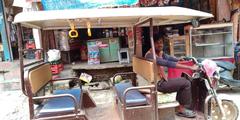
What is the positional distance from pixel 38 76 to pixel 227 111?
2799 mm

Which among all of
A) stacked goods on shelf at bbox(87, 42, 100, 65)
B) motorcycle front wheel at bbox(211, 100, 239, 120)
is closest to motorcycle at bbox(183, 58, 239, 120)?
motorcycle front wheel at bbox(211, 100, 239, 120)

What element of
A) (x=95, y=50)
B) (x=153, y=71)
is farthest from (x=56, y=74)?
(x=153, y=71)

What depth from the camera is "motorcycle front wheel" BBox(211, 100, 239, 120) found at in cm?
333

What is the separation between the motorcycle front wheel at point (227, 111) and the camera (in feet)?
10.9

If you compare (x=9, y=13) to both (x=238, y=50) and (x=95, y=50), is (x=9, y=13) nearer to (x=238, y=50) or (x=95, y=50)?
(x=95, y=50)

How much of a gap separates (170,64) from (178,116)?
0.87 m

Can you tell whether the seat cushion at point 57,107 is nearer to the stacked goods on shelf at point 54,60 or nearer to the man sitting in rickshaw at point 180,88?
the man sitting in rickshaw at point 180,88

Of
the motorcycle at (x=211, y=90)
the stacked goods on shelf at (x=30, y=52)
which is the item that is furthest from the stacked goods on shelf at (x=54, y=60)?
the motorcycle at (x=211, y=90)

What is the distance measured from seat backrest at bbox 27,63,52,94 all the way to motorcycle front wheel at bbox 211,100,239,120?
2.39 meters

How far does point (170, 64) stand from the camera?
3322mm

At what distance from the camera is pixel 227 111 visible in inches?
139

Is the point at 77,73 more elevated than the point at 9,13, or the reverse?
the point at 9,13

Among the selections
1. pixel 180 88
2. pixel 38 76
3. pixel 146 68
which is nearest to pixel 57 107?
pixel 38 76

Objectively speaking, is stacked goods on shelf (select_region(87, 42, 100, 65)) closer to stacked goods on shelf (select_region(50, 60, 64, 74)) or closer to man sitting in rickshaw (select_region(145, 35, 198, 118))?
stacked goods on shelf (select_region(50, 60, 64, 74))
